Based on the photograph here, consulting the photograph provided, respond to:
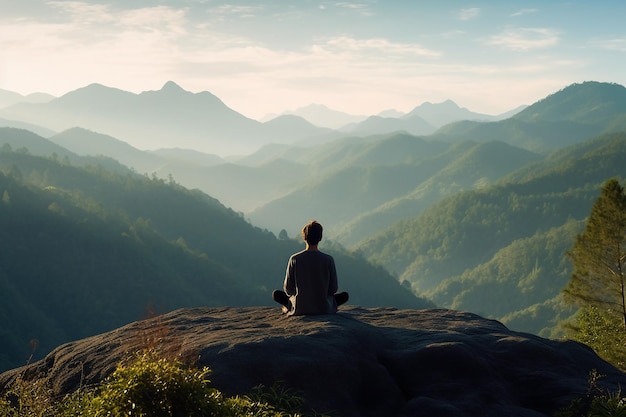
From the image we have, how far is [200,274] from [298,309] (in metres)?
155

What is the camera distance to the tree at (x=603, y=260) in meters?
32.3

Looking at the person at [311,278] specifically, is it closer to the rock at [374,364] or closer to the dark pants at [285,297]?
the dark pants at [285,297]

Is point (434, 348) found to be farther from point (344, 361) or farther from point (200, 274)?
point (200, 274)

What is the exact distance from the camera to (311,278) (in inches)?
512

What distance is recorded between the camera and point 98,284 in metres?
148

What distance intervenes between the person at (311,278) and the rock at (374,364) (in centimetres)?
38

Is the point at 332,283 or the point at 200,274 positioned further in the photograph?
the point at 200,274

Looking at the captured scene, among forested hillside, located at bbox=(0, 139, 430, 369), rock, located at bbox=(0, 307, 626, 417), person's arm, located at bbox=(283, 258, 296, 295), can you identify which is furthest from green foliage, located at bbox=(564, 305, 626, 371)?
forested hillside, located at bbox=(0, 139, 430, 369)

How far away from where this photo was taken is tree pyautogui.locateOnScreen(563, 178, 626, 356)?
32.3 meters

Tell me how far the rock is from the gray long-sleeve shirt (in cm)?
37

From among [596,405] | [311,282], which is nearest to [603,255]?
[311,282]

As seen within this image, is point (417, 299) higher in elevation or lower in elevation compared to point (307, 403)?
lower

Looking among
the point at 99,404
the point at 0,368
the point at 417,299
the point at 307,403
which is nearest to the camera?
the point at 99,404

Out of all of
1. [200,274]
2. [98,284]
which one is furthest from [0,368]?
[200,274]
